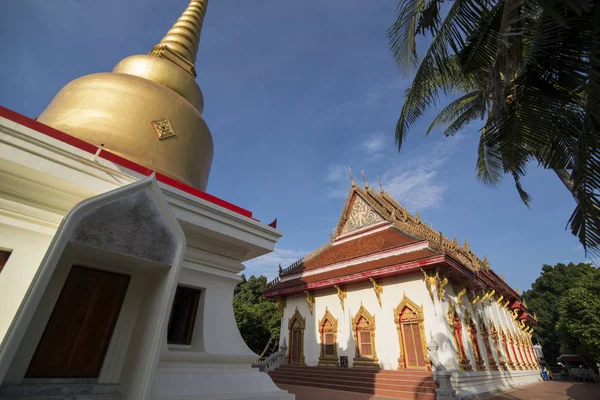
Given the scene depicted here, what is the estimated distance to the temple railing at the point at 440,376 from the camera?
24.8 feet

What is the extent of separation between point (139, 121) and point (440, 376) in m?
8.99

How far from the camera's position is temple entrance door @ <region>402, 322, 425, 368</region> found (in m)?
9.21

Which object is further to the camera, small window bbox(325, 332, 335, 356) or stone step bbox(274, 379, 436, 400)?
small window bbox(325, 332, 335, 356)

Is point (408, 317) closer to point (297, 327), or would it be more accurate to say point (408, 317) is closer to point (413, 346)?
point (413, 346)

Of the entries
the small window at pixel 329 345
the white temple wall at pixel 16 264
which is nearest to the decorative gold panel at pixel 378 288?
the small window at pixel 329 345

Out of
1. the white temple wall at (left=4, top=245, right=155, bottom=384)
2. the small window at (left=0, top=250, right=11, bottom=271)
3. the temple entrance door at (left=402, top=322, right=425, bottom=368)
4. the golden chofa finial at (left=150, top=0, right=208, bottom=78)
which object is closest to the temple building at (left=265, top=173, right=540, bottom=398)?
the temple entrance door at (left=402, top=322, right=425, bottom=368)

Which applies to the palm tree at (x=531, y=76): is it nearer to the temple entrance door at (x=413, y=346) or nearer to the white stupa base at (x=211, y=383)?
the white stupa base at (x=211, y=383)

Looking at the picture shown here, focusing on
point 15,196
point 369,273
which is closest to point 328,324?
point 369,273

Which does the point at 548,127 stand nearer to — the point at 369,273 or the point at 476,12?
the point at 476,12

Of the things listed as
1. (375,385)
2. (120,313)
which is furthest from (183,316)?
(375,385)

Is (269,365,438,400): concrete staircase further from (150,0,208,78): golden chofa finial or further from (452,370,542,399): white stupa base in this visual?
(150,0,208,78): golden chofa finial

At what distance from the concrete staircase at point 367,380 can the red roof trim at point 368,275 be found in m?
2.87

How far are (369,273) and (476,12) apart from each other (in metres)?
8.43

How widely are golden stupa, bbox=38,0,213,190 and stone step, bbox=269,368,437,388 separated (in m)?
7.86
